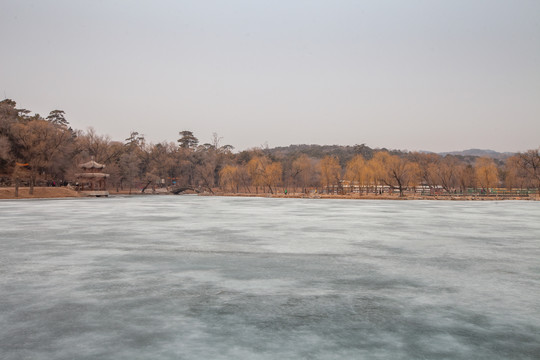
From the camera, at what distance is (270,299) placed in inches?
284

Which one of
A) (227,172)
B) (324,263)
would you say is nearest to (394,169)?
(227,172)

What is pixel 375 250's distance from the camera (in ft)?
41.6

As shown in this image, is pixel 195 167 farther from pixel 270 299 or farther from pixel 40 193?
pixel 270 299

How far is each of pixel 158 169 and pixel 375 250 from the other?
Result: 91.0 metres

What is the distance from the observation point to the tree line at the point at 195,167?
67375 millimetres

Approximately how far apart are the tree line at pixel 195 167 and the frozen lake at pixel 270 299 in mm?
50854

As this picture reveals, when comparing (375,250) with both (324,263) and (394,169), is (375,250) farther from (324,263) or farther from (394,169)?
(394,169)

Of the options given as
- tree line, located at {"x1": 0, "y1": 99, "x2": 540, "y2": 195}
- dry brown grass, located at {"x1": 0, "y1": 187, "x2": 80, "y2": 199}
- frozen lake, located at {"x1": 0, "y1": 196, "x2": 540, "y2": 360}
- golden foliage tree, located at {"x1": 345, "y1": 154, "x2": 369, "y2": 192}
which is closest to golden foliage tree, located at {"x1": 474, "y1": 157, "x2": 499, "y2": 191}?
Answer: tree line, located at {"x1": 0, "y1": 99, "x2": 540, "y2": 195}

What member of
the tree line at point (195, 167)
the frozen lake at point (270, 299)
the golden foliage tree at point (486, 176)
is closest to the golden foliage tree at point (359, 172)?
the tree line at point (195, 167)

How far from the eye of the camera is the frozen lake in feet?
16.6

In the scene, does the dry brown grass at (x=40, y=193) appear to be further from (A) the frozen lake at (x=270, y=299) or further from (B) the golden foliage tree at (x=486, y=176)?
(B) the golden foliage tree at (x=486, y=176)

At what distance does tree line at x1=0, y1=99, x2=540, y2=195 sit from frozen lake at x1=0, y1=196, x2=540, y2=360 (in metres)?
50.9

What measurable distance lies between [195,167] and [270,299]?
3943 inches

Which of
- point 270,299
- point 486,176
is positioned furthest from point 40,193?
point 270,299
